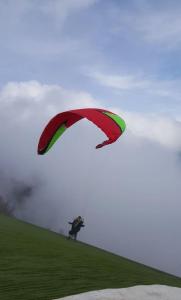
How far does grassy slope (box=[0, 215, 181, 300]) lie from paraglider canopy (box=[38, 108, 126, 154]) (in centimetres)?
574

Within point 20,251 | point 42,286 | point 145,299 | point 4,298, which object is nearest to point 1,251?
point 20,251

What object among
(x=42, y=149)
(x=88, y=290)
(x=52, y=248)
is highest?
(x=42, y=149)

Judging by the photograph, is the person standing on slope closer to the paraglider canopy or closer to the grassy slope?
the grassy slope

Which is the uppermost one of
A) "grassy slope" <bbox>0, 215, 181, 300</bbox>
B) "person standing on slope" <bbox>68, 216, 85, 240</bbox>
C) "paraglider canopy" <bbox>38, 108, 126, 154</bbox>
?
"paraglider canopy" <bbox>38, 108, 126, 154</bbox>

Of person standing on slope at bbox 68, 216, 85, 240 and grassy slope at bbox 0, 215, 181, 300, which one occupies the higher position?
person standing on slope at bbox 68, 216, 85, 240

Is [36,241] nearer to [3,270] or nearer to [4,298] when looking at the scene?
[3,270]

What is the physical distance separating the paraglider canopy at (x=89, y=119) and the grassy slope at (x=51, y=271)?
18.8 feet

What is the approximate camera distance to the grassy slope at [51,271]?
1736 cm

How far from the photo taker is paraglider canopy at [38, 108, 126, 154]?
75.6ft

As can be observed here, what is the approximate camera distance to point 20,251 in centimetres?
2408

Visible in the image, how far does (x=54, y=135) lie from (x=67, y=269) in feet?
28.1

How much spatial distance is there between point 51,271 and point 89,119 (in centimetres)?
762

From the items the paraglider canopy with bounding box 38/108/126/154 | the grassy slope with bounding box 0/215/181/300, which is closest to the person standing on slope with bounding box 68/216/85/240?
the grassy slope with bounding box 0/215/181/300

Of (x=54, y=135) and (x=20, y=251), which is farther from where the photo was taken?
(x=54, y=135)
